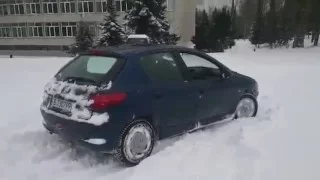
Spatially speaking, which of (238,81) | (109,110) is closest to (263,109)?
(238,81)

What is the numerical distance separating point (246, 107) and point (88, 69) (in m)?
3.06

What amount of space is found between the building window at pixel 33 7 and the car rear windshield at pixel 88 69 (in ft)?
153

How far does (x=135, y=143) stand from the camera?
484 centimetres

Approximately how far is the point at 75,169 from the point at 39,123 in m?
2.03

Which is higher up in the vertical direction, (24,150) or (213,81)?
(213,81)

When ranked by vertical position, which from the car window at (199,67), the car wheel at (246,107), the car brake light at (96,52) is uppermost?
the car brake light at (96,52)

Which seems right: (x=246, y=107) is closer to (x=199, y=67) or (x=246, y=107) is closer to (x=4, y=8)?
(x=199, y=67)

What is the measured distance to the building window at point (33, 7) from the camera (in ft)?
159

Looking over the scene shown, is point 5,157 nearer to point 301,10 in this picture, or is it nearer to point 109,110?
point 109,110

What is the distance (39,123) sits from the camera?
6449 millimetres

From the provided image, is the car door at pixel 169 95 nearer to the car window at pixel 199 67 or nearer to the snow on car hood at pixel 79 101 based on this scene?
the car window at pixel 199 67

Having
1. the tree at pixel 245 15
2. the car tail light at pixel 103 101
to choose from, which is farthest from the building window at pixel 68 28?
the car tail light at pixel 103 101

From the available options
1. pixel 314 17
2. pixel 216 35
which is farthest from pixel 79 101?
pixel 216 35

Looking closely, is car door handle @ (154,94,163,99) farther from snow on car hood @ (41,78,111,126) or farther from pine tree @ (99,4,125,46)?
pine tree @ (99,4,125,46)
